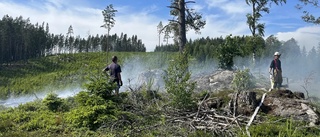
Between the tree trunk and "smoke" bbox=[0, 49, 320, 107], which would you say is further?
"smoke" bbox=[0, 49, 320, 107]

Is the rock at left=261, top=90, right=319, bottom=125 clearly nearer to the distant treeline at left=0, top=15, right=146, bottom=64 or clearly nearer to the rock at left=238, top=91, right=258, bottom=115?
the rock at left=238, top=91, right=258, bottom=115

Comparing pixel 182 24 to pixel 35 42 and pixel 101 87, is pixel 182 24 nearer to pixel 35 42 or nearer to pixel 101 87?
pixel 101 87

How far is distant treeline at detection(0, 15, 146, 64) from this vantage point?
290 feet

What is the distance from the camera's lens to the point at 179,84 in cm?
848

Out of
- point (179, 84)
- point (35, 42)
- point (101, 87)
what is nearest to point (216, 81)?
point (179, 84)

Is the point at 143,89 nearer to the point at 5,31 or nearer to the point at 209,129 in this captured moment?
the point at 209,129

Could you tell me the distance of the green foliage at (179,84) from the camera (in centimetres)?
Result: 823

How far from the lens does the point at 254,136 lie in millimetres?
5805

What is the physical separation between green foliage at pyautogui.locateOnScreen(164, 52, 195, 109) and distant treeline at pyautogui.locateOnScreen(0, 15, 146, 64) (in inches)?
3044

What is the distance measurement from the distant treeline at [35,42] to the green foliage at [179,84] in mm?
77326

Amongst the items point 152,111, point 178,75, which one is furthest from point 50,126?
point 178,75

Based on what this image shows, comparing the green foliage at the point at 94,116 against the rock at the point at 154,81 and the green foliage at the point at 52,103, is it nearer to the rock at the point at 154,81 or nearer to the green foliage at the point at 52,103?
the rock at the point at 154,81

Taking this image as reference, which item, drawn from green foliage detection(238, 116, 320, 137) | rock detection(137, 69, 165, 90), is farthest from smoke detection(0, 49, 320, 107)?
green foliage detection(238, 116, 320, 137)

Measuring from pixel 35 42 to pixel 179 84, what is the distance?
94815mm
